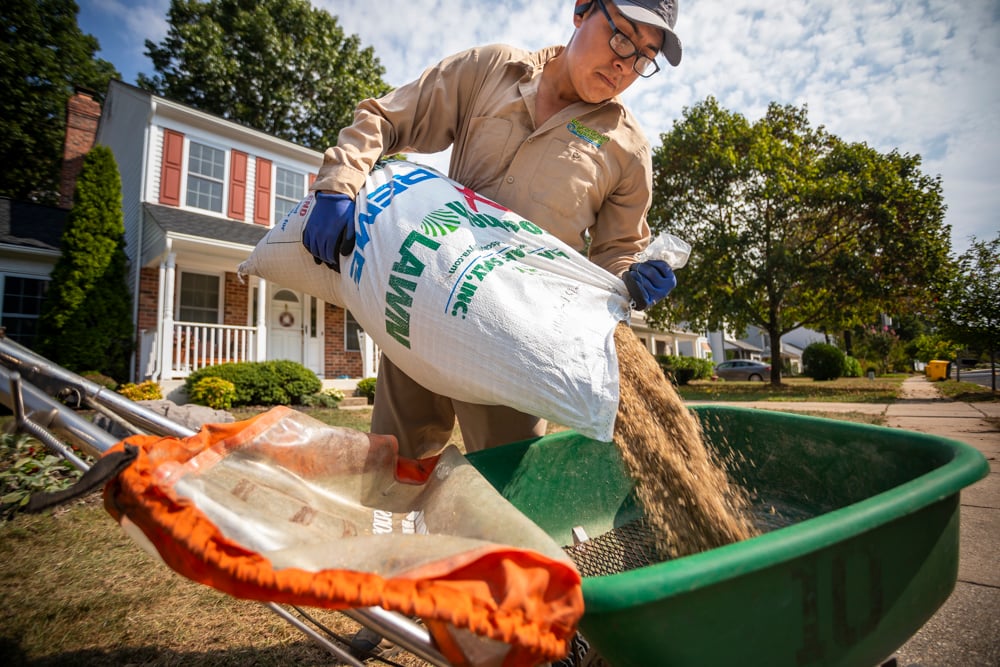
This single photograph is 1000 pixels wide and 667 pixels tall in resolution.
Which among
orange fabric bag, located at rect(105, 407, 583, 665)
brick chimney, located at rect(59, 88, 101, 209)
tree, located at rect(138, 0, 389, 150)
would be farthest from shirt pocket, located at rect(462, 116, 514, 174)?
tree, located at rect(138, 0, 389, 150)

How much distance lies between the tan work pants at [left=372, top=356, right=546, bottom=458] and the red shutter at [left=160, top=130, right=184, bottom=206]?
9948mm

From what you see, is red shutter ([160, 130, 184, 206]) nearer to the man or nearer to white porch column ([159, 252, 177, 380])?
white porch column ([159, 252, 177, 380])

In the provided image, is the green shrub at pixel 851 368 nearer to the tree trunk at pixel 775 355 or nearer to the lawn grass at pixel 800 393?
the lawn grass at pixel 800 393

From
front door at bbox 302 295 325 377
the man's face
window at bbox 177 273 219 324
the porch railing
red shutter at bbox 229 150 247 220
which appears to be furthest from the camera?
front door at bbox 302 295 325 377

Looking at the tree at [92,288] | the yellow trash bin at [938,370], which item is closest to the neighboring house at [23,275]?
the tree at [92,288]

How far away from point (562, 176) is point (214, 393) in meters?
7.13

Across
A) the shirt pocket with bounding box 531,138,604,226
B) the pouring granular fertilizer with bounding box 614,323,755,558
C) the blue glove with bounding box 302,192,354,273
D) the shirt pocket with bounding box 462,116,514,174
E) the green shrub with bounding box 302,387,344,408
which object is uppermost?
the shirt pocket with bounding box 462,116,514,174

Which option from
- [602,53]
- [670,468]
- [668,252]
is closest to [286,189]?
[602,53]

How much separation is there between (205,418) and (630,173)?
181 inches

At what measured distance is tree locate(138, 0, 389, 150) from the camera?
53.6 ft

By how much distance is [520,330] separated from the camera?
1.05 meters

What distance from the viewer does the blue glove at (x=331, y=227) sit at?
4.34ft

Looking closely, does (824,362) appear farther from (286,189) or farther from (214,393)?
(214,393)

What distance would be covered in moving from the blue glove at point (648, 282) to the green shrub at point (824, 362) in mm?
21737
